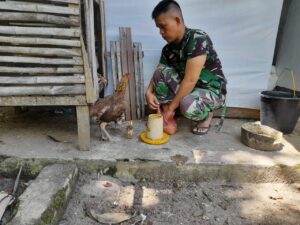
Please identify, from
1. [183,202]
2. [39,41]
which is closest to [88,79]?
[39,41]

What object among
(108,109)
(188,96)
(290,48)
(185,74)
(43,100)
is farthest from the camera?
(290,48)

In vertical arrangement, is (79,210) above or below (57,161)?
below

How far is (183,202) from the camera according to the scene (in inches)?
84.3

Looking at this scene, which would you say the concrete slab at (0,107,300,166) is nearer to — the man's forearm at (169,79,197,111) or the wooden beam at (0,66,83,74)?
the man's forearm at (169,79,197,111)

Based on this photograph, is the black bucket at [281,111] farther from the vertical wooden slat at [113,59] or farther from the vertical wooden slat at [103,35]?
the vertical wooden slat at [103,35]

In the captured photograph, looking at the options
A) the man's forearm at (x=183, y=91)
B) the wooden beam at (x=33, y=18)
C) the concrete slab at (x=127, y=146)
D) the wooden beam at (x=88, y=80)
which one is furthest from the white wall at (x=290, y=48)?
the wooden beam at (x=33, y=18)

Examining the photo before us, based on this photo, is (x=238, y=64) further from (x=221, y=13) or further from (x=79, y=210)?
(x=79, y=210)

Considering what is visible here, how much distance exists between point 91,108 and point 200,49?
1114 mm

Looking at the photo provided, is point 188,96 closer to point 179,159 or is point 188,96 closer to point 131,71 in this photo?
point 179,159

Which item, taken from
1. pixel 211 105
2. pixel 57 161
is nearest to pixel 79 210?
pixel 57 161

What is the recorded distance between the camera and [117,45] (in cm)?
323

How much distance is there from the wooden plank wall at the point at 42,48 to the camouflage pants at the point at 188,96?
0.99m

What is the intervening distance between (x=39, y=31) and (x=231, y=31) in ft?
6.80

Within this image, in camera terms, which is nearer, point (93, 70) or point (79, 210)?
point (79, 210)
